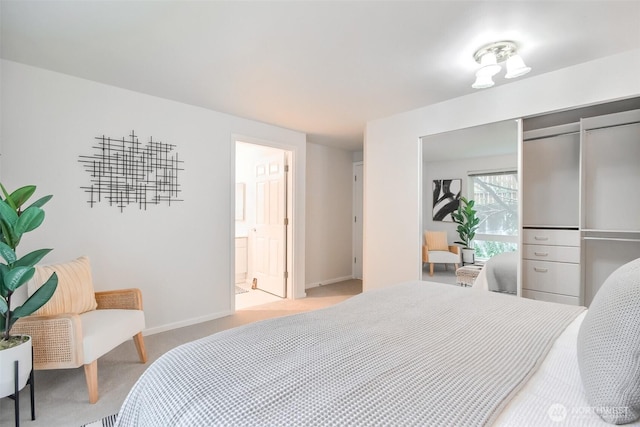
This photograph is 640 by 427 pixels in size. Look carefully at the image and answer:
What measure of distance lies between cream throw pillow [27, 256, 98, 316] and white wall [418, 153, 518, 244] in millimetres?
3079

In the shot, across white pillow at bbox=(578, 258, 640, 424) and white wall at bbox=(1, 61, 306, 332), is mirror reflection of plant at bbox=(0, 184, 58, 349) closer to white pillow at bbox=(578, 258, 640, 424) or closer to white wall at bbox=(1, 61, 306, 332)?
white wall at bbox=(1, 61, 306, 332)

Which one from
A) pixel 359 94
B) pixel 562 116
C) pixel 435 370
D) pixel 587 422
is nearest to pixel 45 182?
pixel 359 94

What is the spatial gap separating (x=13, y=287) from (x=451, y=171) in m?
3.46

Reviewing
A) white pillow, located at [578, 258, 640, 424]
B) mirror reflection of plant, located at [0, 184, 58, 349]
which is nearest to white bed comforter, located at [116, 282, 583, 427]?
white pillow, located at [578, 258, 640, 424]

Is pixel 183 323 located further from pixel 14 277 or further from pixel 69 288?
pixel 14 277

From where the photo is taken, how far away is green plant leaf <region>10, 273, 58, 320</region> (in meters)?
1.67

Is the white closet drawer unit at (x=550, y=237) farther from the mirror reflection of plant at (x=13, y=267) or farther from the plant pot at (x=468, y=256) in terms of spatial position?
the mirror reflection of plant at (x=13, y=267)

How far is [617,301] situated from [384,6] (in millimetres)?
1669

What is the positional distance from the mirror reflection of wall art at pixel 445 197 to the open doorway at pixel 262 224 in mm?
1958

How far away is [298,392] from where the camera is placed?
79cm

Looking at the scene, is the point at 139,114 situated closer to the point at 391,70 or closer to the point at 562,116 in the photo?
the point at 391,70

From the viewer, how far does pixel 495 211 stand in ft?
9.14

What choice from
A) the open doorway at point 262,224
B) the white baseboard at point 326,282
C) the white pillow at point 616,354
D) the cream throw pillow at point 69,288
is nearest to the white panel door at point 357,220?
the white baseboard at point 326,282

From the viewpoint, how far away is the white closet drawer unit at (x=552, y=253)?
8.16 feet
